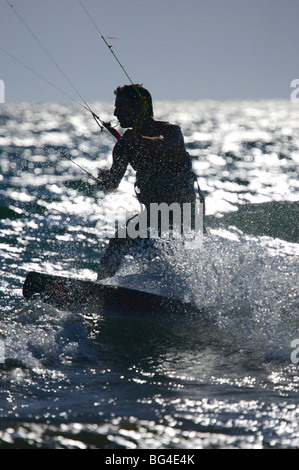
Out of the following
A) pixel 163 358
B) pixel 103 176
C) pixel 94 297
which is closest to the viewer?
pixel 163 358

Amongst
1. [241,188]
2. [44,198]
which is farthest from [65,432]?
[241,188]

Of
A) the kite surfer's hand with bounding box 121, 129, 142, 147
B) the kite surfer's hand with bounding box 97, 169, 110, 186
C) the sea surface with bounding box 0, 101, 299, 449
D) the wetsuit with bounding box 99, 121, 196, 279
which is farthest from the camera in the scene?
the kite surfer's hand with bounding box 97, 169, 110, 186

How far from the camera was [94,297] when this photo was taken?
6102 mm

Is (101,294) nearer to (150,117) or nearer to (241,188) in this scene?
(150,117)

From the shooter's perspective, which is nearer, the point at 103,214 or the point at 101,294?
the point at 101,294

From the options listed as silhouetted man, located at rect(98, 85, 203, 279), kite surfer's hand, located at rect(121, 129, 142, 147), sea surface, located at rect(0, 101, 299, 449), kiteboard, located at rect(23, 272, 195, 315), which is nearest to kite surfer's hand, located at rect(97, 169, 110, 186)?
silhouetted man, located at rect(98, 85, 203, 279)

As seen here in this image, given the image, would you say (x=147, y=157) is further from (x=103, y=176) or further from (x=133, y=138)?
(x=103, y=176)

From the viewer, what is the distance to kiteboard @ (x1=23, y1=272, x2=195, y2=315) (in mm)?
5969

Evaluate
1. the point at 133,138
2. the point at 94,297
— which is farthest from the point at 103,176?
the point at 94,297

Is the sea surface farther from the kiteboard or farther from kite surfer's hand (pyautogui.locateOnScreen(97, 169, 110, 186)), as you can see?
kite surfer's hand (pyautogui.locateOnScreen(97, 169, 110, 186))

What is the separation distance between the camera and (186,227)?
652 cm

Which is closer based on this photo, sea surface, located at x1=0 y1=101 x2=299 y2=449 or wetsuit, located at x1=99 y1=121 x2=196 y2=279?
sea surface, located at x1=0 y1=101 x2=299 y2=449
